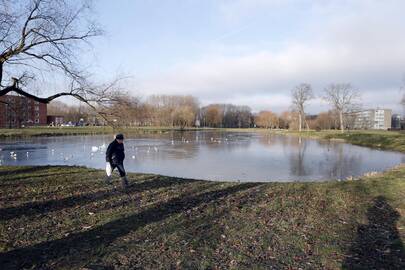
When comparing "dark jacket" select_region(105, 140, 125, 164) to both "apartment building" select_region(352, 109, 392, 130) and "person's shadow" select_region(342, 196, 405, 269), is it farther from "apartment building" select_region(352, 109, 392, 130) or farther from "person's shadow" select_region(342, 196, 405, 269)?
"apartment building" select_region(352, 109, 392, 130)

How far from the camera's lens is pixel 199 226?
7.27 meters

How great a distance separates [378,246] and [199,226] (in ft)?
10.5

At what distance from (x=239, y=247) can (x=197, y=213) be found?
218cm

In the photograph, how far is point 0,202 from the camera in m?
9.06

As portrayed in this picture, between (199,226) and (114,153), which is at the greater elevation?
(114,153)

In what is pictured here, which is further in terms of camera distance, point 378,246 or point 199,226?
point 199,226

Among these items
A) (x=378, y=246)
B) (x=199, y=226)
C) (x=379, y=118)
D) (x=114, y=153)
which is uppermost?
(x=379, y=118)

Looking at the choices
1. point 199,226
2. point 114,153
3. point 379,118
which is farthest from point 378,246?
point 379,118

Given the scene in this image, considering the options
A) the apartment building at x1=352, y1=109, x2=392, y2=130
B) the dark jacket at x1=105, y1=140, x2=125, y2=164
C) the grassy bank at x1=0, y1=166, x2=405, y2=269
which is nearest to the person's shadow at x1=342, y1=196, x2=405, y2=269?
the grassy bank at x1=0, y1=166, x2=405, y2=269

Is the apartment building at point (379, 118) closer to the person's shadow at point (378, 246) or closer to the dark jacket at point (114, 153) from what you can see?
the dark jacket at point (114, 153)

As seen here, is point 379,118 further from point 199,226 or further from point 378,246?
point 199,226

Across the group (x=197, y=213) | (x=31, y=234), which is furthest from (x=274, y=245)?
(x=31, y=234)

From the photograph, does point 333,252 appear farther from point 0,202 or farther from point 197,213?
point 0,202

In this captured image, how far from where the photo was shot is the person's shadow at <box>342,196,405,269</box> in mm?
5566
